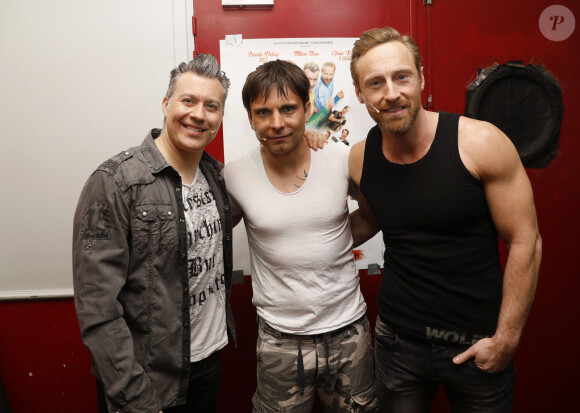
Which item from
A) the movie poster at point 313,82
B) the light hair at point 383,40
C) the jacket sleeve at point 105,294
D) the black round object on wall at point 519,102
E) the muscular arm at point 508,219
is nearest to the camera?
the jacket sleeve at point 105,294

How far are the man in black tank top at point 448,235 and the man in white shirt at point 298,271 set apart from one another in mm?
171

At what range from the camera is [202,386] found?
1420 mm

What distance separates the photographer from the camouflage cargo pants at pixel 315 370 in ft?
4.72

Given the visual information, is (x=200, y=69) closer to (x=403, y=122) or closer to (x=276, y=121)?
(x=276, y=121)

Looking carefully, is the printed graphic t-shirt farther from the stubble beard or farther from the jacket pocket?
the stubble beard

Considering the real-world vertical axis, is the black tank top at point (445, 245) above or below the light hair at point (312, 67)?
below

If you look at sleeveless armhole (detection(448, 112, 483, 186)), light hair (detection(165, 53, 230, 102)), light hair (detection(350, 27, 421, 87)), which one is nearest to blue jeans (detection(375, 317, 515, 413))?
sleeveless armhole (detection(448, 112, 483, 186))

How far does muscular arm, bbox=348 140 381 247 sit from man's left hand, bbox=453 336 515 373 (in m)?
0.59

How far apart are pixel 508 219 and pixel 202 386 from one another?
1.22 metres

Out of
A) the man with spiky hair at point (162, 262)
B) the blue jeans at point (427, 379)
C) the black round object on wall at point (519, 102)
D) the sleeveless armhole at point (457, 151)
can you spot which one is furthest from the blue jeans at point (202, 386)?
the black round object on wall at point (519, 102)

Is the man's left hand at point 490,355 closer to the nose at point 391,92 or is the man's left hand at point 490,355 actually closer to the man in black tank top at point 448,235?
the man in black tank top at point 448,235

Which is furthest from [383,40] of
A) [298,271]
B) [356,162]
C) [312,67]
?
[298,271]

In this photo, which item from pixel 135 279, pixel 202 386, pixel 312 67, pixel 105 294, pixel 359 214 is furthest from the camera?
pixel 312 67

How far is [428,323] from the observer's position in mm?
1318
